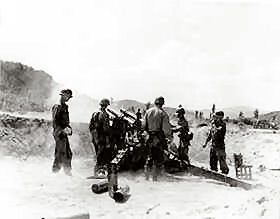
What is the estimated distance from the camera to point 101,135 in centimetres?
1149

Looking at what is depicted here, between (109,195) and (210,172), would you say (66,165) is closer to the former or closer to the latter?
(109,195)

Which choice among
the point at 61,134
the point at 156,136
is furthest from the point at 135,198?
the point at 61,134

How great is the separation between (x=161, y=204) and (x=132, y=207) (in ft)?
1.57

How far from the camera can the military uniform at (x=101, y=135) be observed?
11398 mm

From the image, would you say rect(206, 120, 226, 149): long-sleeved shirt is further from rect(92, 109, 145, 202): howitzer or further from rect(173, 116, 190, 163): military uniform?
rect(92, 109, 145, 202): howitzer

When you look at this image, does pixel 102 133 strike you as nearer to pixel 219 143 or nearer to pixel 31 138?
pixel 219 143

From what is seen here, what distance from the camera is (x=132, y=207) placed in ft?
26.2

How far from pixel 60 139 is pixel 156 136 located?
7.04ft

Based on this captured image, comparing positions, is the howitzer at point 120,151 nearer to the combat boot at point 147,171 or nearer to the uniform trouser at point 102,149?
the uniform trouser at point 102,149

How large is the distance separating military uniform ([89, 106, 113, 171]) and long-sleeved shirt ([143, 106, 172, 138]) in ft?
3.70

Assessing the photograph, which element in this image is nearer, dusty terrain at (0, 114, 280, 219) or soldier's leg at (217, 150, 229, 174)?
dusty terrain at (0, 114, 280, 219)

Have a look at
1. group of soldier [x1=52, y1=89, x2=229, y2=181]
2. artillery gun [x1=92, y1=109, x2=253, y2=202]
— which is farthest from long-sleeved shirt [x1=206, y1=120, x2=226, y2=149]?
group of soldier [x1=52, y1=89, x2=229, y2=181]

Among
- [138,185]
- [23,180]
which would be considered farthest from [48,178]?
[138,185]

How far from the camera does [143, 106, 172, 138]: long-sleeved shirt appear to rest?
1066 cm
